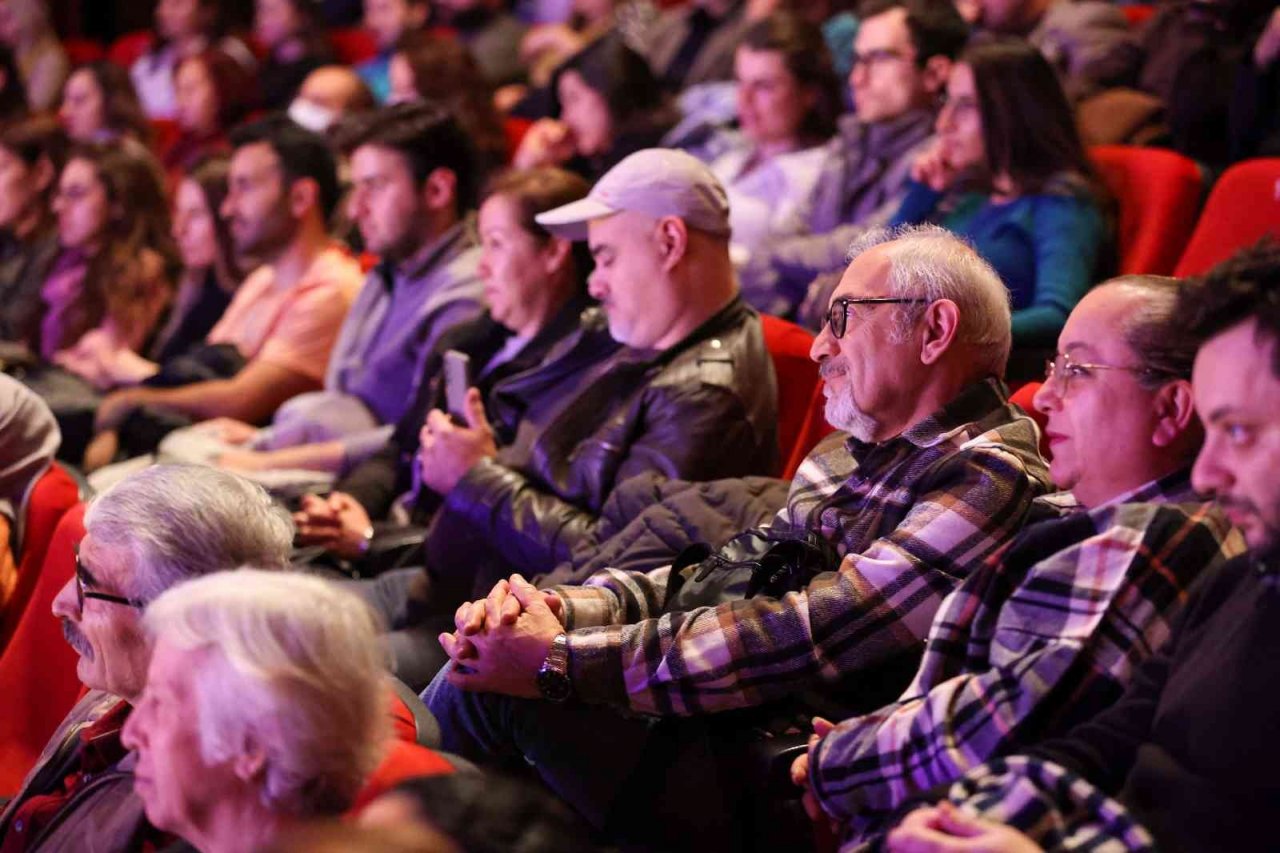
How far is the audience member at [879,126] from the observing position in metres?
3.89

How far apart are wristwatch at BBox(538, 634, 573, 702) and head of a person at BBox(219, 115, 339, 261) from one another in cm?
256

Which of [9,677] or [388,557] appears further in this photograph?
[388,557]

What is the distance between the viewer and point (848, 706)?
6.76 ft

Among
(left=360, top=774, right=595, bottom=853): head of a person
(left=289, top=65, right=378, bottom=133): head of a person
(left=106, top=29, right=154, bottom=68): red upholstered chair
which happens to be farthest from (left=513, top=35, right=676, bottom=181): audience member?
(left=106, top=29, right=154, bottom=68): red upholstered chair

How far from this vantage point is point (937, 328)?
218 centimetres

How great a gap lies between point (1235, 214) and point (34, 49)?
6.05 metres

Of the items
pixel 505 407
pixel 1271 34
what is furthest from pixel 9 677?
pixel 1271 34

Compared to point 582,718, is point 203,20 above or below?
below

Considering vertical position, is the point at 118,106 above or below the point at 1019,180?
below

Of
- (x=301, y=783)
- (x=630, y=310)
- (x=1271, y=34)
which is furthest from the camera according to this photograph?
(x=1271, y=34)

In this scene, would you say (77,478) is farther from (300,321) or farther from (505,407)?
(300,321)

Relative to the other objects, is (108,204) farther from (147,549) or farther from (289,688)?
(289,688)

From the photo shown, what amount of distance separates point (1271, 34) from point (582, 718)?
2.30 m

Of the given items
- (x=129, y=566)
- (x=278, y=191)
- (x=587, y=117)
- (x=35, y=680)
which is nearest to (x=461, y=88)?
(x=587, y=117)
